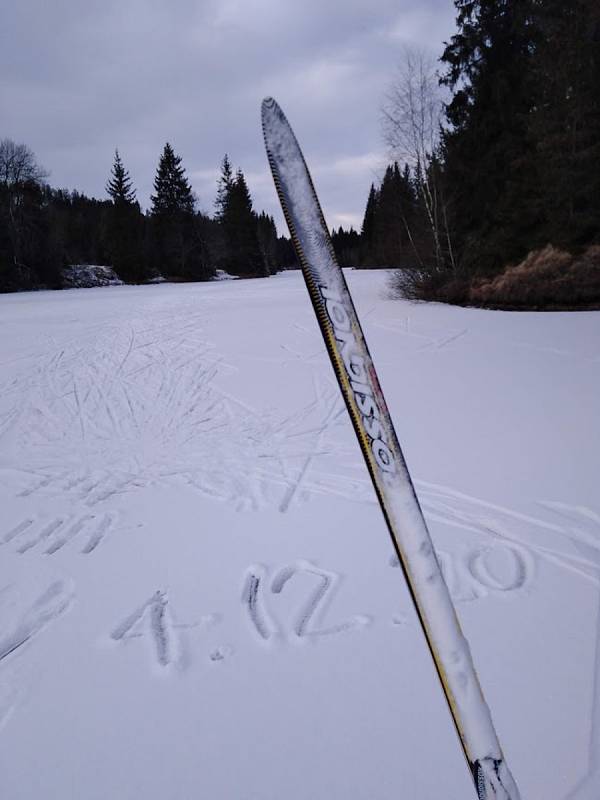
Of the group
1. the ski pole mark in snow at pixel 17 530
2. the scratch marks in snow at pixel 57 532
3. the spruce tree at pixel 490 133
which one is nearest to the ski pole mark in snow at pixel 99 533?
the scratch marks in snow at pixel 57 532

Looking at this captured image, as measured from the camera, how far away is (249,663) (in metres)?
1.88

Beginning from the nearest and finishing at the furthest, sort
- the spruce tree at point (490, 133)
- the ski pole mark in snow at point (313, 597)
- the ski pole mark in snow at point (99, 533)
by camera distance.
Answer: the ski pole mark in snow at point (313, 597) < the ski pole mark in snow at point (99, 533) < the spruce tree at point (490, 133)

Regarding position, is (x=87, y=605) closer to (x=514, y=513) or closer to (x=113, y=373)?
(x=514, y=513)

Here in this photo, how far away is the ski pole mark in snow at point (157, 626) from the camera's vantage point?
6.42 ft

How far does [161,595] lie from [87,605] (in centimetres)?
38

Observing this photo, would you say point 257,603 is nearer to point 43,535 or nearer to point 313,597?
point 313,597

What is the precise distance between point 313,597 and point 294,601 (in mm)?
98

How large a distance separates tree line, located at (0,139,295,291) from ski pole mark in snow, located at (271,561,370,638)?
30.4 m

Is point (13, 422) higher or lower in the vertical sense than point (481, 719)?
lower

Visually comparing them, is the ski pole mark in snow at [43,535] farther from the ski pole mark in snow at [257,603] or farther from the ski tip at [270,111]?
the ski tip at [270,111]

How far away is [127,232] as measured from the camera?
3272cm

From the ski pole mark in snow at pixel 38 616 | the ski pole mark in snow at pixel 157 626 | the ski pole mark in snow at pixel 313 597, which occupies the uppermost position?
the ski pole mark in snow at pixel 313 597

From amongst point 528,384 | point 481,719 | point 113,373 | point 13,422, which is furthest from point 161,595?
point 113,373

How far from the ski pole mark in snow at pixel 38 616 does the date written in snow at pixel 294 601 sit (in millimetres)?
395
